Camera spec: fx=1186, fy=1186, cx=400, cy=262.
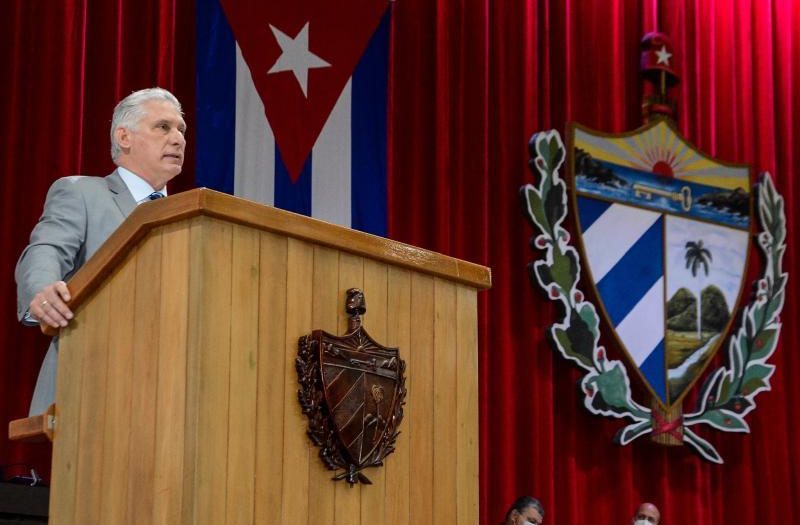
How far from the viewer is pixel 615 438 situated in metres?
5.89

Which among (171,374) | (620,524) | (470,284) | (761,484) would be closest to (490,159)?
(620,524)

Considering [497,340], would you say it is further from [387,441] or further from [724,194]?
[387,441]

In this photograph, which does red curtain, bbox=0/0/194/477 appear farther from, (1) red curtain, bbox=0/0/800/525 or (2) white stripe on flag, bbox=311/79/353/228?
(2) white stripe on flag, bbox=311/79/353/228

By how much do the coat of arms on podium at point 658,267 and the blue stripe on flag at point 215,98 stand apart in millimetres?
1591

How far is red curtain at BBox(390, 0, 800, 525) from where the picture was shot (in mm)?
5648

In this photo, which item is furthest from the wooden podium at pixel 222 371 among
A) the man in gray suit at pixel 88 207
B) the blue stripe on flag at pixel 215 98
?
the blue stripe on flag at pixel 215 98

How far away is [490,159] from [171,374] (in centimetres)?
421

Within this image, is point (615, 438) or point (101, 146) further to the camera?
point (615, 438)

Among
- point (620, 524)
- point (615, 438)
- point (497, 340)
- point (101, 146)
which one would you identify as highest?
point (101, 146)

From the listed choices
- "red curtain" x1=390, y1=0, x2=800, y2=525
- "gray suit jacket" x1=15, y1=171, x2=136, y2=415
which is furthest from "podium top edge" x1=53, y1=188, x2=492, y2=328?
"red curtain" x1=390, y1=0, x2=800, y2=525

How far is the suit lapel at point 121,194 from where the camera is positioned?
101 inches

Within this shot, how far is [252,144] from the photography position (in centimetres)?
509

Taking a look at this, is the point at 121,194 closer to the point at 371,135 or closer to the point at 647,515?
the point at 371,135

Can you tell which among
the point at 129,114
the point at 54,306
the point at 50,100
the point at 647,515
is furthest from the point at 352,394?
the point at 647,515
